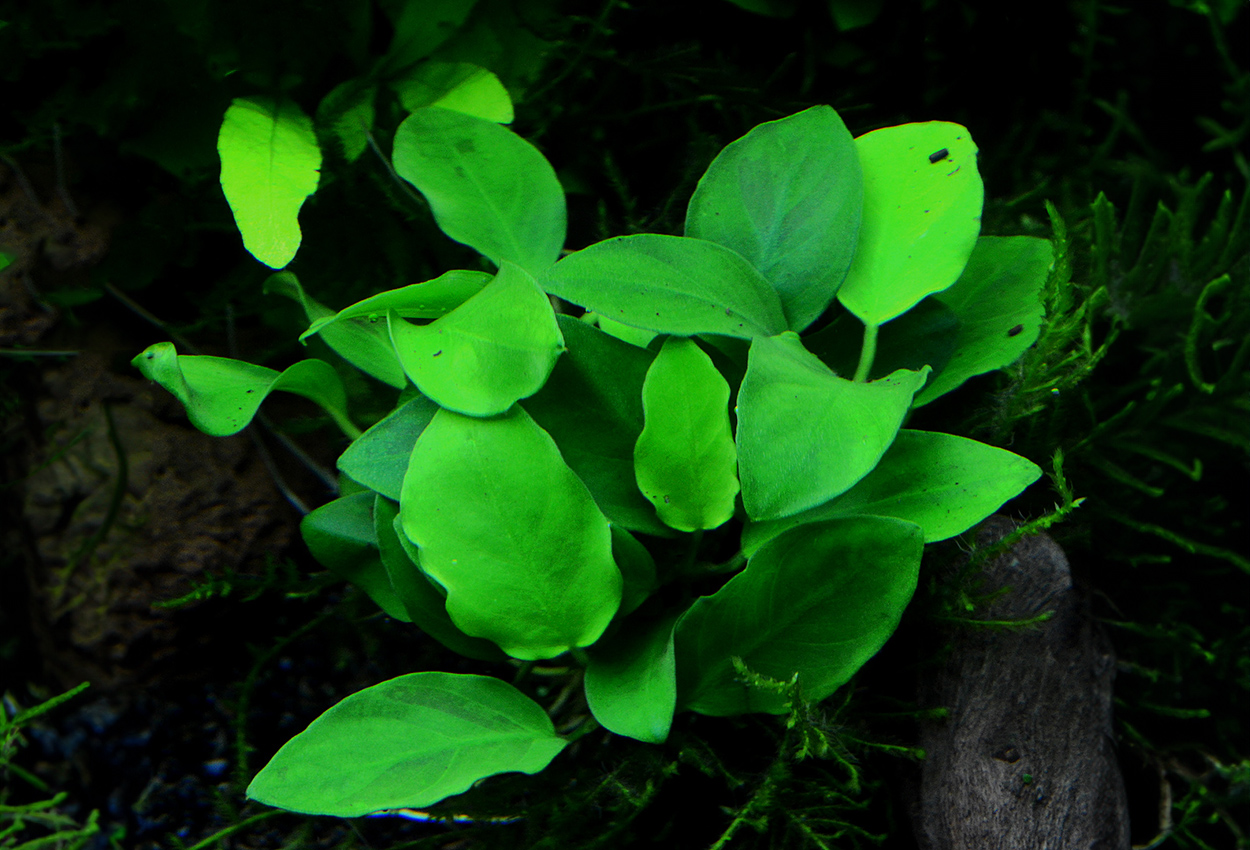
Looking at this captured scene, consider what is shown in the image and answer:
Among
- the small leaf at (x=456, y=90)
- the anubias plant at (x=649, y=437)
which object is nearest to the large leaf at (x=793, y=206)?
the anubias plant at (x=649, y=437)

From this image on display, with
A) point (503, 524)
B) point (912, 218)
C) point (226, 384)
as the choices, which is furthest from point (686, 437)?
point (226, 384)

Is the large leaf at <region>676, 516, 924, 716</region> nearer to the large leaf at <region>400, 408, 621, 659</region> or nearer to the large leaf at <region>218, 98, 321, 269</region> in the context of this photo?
the large leaf at <region>400, 408, 621, 659</region>

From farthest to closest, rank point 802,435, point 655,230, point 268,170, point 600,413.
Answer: point 655,230, point 268,170, point 600,413, point 802,435

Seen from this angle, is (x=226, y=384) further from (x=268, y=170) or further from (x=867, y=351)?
(x=867, y=351)

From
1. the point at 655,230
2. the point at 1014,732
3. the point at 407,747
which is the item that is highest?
the point at 655,230

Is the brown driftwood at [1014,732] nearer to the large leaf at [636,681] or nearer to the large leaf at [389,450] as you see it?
the large leaf at [636,681]

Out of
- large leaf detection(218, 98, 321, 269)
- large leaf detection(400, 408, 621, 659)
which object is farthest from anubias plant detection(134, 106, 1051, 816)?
large leaf detection(218, 98, 321, 269)

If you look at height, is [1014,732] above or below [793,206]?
below
